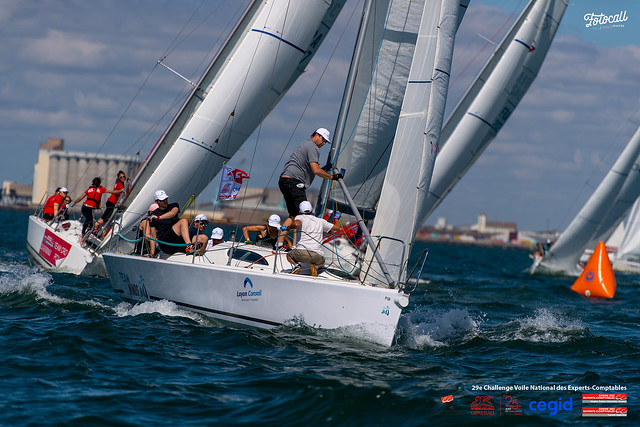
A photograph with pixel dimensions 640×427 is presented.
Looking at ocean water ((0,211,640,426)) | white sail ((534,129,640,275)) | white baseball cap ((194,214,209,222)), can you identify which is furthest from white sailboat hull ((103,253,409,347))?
white sail ((534,129,640,275))

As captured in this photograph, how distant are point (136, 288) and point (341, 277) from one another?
3126 millimetres

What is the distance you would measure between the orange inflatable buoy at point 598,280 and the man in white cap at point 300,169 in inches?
496

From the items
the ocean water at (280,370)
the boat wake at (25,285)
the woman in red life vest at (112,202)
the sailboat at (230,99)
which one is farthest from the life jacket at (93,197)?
the ocean water at (280,370)

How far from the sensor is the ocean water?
19.8 ft

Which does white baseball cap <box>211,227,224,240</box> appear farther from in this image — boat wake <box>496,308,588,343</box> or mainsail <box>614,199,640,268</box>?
mainsail <box>614,199,640,268</box>

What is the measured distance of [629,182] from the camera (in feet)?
96.5

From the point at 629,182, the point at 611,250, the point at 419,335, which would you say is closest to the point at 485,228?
the point at 611,250

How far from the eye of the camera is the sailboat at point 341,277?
8.20m

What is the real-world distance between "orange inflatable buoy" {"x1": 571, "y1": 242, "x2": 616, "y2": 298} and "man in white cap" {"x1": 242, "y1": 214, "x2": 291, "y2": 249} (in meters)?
12.3

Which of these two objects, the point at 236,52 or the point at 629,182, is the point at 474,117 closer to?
the point at 236,52

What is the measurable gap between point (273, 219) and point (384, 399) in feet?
12.2

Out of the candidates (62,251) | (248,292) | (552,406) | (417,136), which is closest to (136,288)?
(248,292)

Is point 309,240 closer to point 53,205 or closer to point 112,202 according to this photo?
point 112,202

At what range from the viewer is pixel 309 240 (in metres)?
9.09
